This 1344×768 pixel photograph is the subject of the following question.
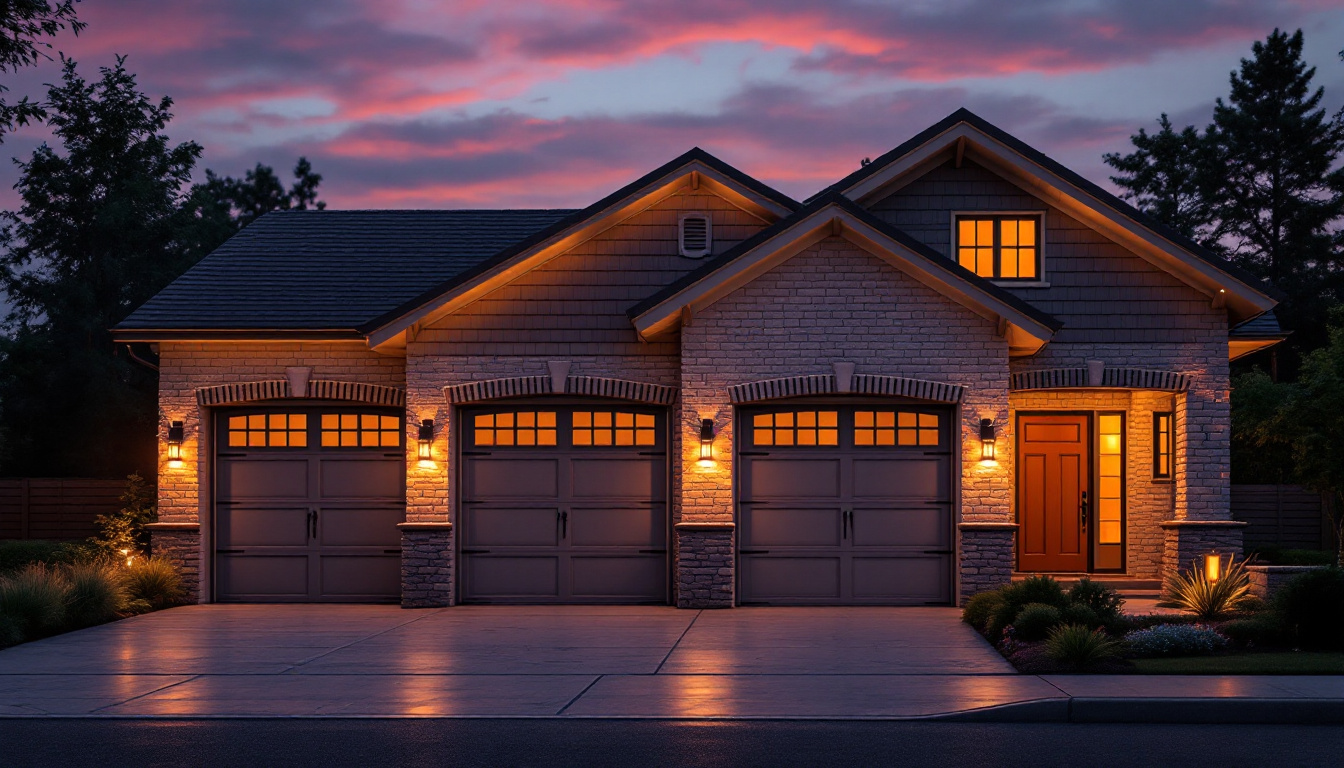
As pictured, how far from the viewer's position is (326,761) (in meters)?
8.16

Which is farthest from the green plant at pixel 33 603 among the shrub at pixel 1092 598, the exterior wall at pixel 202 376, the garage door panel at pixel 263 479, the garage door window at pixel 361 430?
the shrub at pixel 1092 598

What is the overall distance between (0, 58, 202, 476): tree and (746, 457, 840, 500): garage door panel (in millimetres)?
22699

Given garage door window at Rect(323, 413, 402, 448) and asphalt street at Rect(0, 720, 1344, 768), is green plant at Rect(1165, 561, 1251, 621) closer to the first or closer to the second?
asphalt street at Rect(0, 720, 1344, 768)

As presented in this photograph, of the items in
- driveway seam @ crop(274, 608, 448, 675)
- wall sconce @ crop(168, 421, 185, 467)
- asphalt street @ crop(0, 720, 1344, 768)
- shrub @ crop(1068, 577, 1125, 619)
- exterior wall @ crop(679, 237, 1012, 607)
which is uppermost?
exterior wall @ crop(679, 237, 1012, 607)

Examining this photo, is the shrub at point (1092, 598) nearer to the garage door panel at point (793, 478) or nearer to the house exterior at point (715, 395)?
the house exterior at point (715, 395)

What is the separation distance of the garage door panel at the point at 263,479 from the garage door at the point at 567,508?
2414 mm

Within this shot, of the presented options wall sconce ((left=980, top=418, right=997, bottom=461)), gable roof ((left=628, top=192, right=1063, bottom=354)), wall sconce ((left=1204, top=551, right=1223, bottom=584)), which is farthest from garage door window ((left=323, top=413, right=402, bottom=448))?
wall sconce ((left=1204, top=551, right=1223, bottom=584))

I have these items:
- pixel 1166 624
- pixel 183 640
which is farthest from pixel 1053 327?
pixel 183 640

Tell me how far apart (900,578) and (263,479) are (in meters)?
8.71

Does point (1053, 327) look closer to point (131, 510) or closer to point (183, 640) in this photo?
point (183, 640)

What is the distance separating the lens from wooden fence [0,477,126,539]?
2461 centimetres

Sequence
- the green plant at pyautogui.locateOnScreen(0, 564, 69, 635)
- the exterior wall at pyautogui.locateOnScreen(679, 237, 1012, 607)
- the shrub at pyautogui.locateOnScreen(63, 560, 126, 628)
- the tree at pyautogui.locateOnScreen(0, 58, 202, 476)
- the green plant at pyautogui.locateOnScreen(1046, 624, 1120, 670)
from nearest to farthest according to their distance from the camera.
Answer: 1. the green plant at pyautogui.locateOnScreen(1046, 624, 1120, 670)
2. the green plant at pyautogui.locateOnScreen(0, 564, 69, 635)
3. the shrub at pyautogui.locateOnScreen(63, 560, 126, 628)
4. the exterior wall at pyautogui.locateOnScreen(679, 237, 1012, 607)
5. the tree at pyautogui.locateOnScreen(0, 58, 202, 476)

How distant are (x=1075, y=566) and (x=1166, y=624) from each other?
19.3 feet

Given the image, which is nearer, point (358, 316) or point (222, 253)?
point (358, 316)
